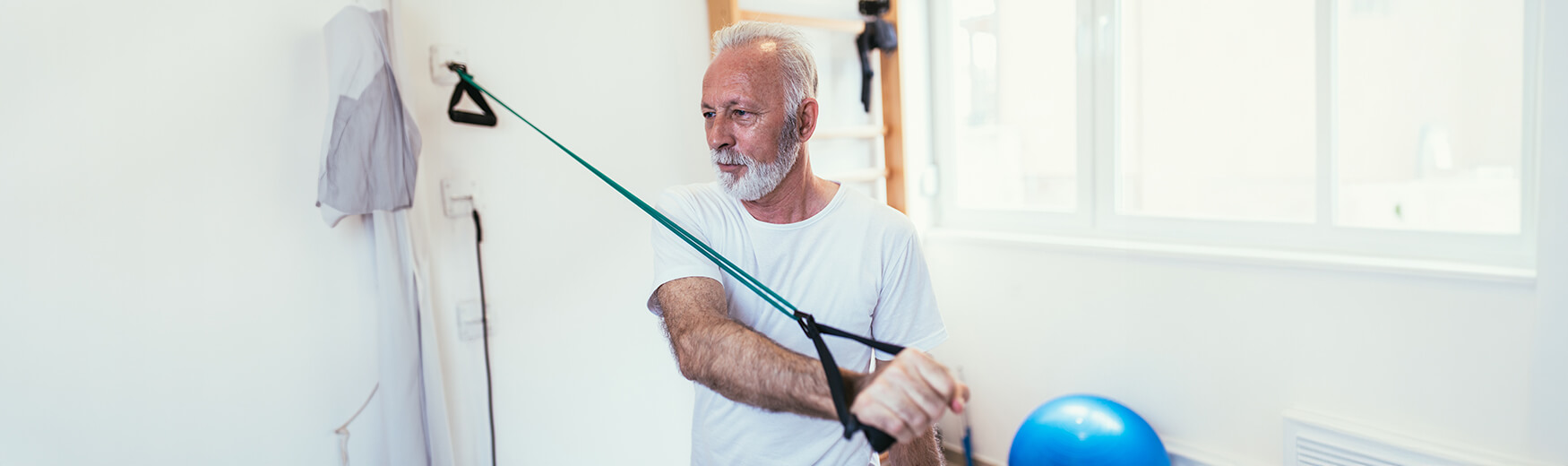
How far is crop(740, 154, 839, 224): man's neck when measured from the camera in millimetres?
1404

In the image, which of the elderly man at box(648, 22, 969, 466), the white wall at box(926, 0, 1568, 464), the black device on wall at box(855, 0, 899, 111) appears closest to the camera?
the elderly man at box(648, 22, 969, 466)

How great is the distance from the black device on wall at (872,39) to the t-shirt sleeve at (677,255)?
69.8 inches

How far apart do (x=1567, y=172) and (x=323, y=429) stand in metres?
2.72

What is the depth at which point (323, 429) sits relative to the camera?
6.07 feet

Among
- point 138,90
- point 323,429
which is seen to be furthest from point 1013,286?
point 138,90

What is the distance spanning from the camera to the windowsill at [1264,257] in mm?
1979

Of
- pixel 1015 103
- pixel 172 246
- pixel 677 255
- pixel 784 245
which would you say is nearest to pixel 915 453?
pixel 784 245

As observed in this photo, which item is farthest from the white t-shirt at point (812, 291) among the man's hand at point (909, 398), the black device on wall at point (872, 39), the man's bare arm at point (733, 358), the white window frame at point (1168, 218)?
the black device on wall at point (872, 39)

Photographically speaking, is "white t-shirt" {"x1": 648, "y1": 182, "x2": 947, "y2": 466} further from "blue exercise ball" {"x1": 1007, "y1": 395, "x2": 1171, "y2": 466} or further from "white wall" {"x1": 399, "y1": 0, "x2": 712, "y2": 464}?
"blue exercise ball" {"x1": 1007, "y1": 395, "x2": 1171, "y2": 466}

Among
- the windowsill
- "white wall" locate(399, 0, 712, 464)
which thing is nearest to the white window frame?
the windowsill

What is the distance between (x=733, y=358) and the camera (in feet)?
3.35

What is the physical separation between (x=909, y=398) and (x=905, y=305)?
23.4 inches

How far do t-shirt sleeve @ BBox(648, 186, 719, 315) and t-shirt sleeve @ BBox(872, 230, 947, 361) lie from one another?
0.98 feet

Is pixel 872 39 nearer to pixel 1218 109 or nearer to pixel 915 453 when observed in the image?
pixel 1218 109
